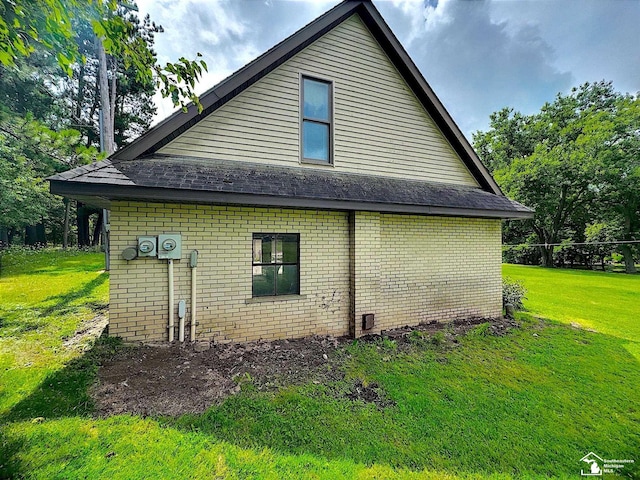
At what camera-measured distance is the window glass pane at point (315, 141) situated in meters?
6.37

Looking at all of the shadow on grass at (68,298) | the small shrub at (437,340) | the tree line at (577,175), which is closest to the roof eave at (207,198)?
the small shrub at (437,340)

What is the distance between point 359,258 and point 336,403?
3.10 m

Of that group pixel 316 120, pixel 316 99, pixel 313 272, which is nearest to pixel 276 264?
pixel 313 272

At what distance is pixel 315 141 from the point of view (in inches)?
255

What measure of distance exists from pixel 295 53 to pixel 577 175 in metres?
26.7

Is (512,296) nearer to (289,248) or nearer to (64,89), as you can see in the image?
(289,248)

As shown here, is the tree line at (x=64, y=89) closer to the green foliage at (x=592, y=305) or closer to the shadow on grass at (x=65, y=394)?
the shadow on grass at (x=65, y=394)

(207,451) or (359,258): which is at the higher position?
(359,258)

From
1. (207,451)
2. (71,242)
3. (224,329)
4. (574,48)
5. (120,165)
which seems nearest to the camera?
(207,451)

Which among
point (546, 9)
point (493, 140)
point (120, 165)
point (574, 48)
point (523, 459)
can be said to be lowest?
point (523, 459)

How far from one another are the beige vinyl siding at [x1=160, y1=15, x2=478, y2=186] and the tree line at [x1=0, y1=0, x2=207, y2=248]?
187cm

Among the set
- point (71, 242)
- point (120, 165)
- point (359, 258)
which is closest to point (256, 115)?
point (120, 165)

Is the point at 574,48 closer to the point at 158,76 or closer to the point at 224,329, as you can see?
the point at 158,76

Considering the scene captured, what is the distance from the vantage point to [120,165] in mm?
4723
